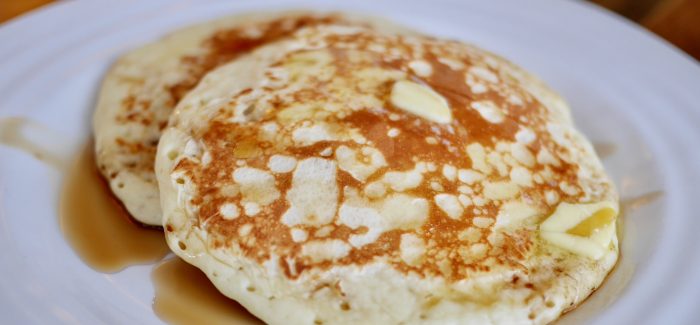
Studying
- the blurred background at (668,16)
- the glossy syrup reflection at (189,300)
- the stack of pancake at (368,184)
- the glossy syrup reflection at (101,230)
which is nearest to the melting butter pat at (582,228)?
the stack of pancake at (368,184)

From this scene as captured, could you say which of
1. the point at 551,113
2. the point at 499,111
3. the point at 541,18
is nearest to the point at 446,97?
the point at 499,111

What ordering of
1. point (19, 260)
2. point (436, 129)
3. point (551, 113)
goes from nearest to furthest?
point (19, 260) → point (436, 129) → point (551, 113)

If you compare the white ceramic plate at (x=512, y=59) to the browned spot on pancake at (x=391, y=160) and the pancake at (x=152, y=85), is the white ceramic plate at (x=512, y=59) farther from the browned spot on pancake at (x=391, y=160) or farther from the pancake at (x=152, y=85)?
the browned spot on pancake at (x=391, y=160)

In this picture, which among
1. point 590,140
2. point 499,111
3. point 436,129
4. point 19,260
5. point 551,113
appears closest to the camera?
point 19,260

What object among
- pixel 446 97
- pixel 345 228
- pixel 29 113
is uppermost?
pixel 446 97

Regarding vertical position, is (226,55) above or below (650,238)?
below

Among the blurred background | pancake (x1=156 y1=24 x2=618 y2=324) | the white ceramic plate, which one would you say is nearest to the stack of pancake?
pancake (x1=156 y1=24 x2=618 y2=324)

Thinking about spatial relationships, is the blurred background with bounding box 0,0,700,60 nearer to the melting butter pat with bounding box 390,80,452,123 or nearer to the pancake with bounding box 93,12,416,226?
the pancake with bounding box 93,12,416,226

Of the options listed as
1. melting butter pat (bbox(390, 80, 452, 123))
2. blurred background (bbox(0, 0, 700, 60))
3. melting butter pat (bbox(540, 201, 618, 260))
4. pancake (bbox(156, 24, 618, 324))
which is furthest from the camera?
blurred background (bbox(0, 0, 700, 60))

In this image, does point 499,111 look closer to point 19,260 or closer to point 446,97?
point 446,97
